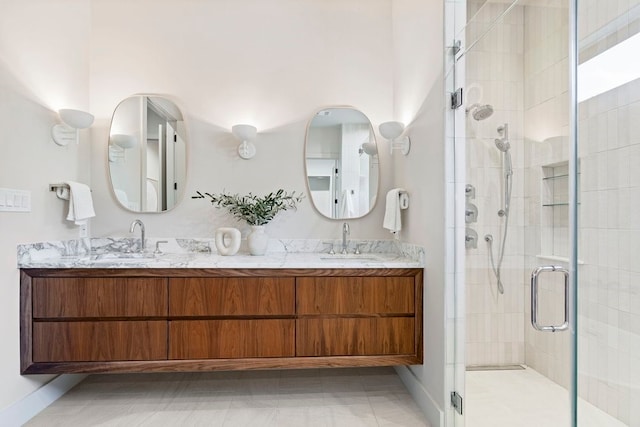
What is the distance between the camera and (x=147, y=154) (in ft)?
8.57

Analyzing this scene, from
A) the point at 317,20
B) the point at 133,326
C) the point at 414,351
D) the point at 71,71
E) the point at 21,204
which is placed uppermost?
the point at 317,20

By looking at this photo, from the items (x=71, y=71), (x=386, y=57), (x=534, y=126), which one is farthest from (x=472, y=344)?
(x=71, y=71)

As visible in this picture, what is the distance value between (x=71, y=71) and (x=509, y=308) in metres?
2.92

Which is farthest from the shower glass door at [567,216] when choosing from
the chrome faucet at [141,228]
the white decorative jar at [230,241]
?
the chrome faucet at [141,228]

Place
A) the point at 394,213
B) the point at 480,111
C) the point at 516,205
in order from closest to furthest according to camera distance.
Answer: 1. the point at 516,205
2. the point at 480,111
3. the point at 394,213

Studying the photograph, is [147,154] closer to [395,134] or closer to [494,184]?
[395,134]

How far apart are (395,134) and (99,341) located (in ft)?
7.18

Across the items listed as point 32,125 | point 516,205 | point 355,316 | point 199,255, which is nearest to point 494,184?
point 516,205

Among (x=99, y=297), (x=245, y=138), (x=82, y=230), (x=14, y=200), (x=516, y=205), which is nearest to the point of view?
(x=516, y=205)

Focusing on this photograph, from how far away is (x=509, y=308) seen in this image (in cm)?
142

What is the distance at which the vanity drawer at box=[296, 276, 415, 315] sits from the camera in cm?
204

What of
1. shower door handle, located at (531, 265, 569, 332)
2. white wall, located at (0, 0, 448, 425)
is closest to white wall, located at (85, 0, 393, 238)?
white wall, located at (0, 0, 448, 425)

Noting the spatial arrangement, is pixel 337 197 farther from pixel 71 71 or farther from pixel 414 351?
pixel 71 71

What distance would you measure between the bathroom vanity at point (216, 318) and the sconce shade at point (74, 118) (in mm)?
923
